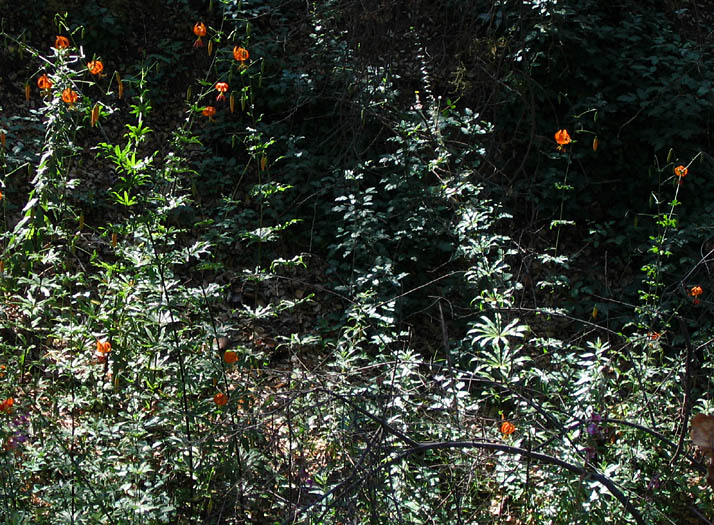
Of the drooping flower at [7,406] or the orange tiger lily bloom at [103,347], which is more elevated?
the orange tiger lily bloom at [103,347]

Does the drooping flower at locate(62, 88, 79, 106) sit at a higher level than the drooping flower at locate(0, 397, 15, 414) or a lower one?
higher

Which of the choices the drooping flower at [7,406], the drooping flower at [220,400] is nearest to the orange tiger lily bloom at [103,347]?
the drooping flower at [7,406]

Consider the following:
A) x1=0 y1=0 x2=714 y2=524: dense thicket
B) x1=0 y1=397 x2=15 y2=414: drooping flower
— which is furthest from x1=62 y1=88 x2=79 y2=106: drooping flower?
x1=0 y1=397 x2=15 y2=414: drooping flower

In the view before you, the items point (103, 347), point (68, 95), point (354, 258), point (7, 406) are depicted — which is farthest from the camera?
point (354, 258)

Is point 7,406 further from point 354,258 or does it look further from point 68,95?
point 354,258

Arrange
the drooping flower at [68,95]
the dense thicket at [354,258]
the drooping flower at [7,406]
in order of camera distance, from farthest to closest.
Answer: the drooping flower at [68,95] → the dense thicket at [354,258] → the drooping flower at [7,406]

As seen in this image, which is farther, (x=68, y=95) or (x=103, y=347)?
(x=68, y=95)

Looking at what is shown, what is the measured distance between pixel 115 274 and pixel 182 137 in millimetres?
724

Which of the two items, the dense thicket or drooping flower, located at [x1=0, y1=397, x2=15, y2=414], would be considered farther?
the dense thicket

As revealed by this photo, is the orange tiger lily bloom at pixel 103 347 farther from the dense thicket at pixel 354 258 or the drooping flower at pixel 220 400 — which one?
the drooping flower at pixel 220 400

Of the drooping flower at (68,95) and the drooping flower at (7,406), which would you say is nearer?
the drooping flower at (7,406)

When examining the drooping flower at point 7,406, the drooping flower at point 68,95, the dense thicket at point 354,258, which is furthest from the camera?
the drooping flower at point 68,95

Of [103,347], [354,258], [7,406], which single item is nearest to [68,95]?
[103,347]

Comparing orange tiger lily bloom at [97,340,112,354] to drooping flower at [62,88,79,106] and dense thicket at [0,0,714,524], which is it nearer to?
dense thicket at [0,0,714,524]
